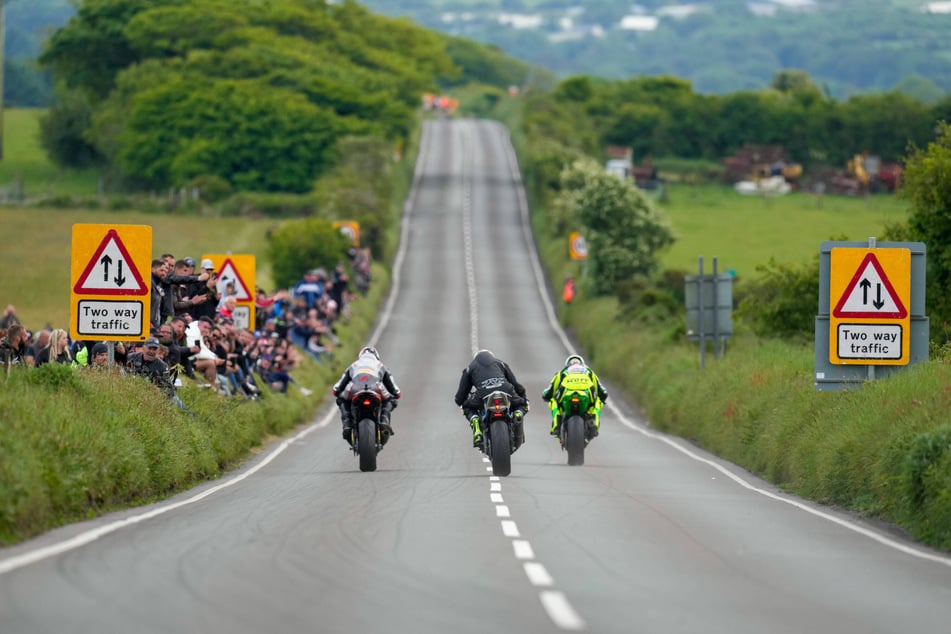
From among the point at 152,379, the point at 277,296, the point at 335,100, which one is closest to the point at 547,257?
the point at 335,100

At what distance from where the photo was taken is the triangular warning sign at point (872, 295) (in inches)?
857

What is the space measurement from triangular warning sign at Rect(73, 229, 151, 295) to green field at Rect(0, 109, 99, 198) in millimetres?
78281

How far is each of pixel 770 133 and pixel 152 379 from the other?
11087 cm

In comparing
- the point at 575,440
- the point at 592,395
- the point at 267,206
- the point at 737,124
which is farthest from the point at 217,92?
the point at 575,440

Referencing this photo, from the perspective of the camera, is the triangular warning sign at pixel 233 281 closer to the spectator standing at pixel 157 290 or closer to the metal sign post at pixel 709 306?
the spectator standing at pixel 157 290

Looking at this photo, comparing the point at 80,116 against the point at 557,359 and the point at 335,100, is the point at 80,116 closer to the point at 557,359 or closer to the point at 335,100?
the point at 335,100

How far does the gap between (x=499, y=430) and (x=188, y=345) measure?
4.93m

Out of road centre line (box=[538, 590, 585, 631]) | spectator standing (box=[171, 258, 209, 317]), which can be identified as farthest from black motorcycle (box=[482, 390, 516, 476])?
road centre line (box=[538, 590, 585, 631])

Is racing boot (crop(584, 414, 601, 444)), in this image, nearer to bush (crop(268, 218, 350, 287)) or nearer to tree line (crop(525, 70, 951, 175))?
bush (crop(268, 218, 350, 287))

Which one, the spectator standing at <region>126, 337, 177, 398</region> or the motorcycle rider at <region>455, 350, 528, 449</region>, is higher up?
the spectator standing at <region>126, 337, 177, 398</region>

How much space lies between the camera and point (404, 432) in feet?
111

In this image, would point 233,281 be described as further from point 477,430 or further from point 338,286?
point 338,286

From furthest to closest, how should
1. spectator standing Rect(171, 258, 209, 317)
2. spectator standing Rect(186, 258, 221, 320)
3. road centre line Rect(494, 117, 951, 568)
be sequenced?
spectator standing Rect(186, 258, 221, 320), spectator standing Rect(171, 258, 209, 317), road centre line Rect(494, 117, 951, 568)

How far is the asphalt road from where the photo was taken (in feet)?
33.2
